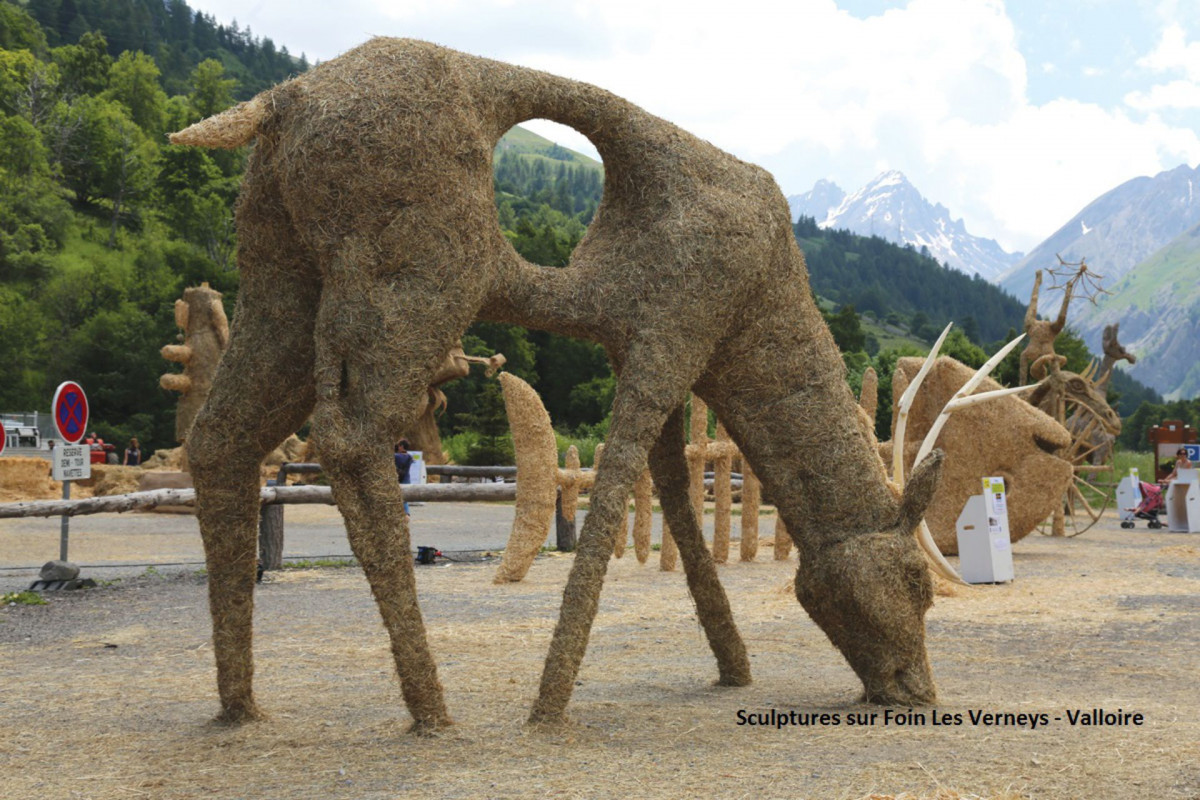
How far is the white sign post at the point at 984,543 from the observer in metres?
10.1

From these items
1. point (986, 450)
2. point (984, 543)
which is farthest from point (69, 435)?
point (986, 450)

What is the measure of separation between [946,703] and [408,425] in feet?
9.99

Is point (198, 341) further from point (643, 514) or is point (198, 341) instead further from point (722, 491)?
point (722, 491)

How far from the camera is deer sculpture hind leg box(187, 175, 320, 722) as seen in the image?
4.55 m

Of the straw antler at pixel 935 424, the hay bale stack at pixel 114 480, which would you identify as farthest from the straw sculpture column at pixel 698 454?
the hay bale stack at pixel 114 480

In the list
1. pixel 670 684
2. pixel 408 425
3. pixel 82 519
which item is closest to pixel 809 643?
pixel 670 684

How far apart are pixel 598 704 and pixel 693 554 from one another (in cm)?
91

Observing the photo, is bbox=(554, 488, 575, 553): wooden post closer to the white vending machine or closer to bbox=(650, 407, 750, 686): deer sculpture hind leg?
bbox=(650, 407, 750, 686): deer sculpture hind leg

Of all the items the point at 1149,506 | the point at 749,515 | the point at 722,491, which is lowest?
the point at 1149,506

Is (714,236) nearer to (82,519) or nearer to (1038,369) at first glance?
(1038,369)

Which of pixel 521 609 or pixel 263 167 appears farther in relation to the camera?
pixel 521 609

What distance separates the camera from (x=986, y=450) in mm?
11859

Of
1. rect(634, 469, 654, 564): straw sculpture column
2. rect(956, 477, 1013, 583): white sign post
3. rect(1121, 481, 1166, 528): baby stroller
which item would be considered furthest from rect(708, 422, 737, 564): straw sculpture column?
rect(1121, 481, 1166, 528): baby stroller

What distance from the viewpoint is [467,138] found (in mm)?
4336
